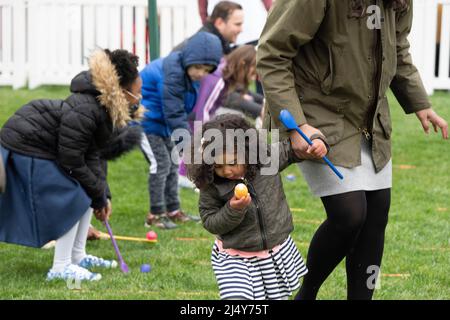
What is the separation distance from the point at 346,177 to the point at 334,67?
0.46 m

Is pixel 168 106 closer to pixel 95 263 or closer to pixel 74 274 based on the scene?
pixel 95 263

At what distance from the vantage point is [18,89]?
1183 cm

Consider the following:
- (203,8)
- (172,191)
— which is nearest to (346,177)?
(172,191)

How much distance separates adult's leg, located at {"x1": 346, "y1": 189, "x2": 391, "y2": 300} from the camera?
12.3 ft

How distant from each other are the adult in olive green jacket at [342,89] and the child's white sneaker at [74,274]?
4.96 feet

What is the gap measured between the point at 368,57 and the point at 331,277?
1690 mm

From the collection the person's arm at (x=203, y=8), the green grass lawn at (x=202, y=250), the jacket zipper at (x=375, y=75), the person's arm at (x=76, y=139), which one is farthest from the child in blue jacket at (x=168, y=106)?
the person's arm at (x=203, y=8)

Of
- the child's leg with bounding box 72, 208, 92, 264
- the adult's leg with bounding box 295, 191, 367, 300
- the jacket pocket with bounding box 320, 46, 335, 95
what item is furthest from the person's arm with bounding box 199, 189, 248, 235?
the child's leg with bounding box 72, 208, 92, 264

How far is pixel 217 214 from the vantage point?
3477mm

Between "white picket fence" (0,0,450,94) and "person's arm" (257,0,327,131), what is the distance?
322 inches

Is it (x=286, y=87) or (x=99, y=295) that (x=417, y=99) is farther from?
(x=99, y=295)

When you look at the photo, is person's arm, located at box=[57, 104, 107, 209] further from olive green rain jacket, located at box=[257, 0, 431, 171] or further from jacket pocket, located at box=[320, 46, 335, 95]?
jacket pocket, located at box=[320, 46, 335, 95]

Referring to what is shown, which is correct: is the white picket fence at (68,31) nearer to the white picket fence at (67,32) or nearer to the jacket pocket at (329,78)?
the white picket fence at (67,32)

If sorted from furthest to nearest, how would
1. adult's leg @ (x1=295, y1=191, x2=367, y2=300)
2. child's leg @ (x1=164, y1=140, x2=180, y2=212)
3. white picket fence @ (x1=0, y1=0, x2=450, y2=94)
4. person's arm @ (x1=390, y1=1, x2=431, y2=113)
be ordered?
1. white picket fence @ (x1=0, y1=0, x2=450, y2=94)
2. child's leg @ (x1=164, y1=140, x2=180, y2=212)
3. person's arm @ (x1=390, y1=1, x2=431, y2=113)
4. adult's leg @ (x1=295, y1=191, x2=367, y2=300)
